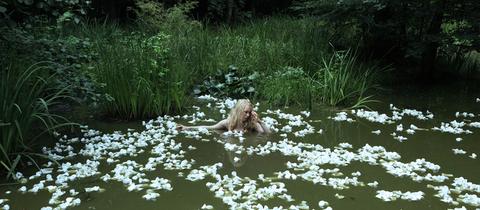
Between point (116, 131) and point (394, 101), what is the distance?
4852 mm

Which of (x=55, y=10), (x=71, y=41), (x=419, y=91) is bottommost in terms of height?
(x=419, y=91)

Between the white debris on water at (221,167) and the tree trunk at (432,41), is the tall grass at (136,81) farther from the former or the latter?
the tree trunk at (432,41)

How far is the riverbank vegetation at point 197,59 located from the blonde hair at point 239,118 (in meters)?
1.20

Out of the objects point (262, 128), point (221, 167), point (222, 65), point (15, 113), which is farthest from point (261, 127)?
point (222, 65)

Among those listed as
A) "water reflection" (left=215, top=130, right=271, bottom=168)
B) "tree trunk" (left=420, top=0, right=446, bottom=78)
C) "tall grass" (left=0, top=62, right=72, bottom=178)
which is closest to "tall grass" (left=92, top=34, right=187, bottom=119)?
"water reflection" (left=215, top=130, right=271, bottom=168)

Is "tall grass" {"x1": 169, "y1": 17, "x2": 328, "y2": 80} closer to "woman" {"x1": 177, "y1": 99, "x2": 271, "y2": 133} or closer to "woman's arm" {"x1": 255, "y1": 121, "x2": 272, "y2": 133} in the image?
"woman" {"x1": 177, "y1": 99, "x2": 271, "y2": 133}

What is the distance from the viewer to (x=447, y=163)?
556 cm

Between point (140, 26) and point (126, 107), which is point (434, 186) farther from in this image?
point (140, 26)

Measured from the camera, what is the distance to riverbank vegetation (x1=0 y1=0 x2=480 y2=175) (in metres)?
5.52

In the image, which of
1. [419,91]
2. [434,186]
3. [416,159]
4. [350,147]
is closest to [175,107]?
[350,147]

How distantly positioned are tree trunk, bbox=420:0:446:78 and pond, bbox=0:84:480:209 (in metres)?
1.87

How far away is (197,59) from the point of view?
31.7ft

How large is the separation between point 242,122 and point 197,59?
3311 mm

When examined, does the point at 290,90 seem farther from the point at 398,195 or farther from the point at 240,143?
the point at 398,195
